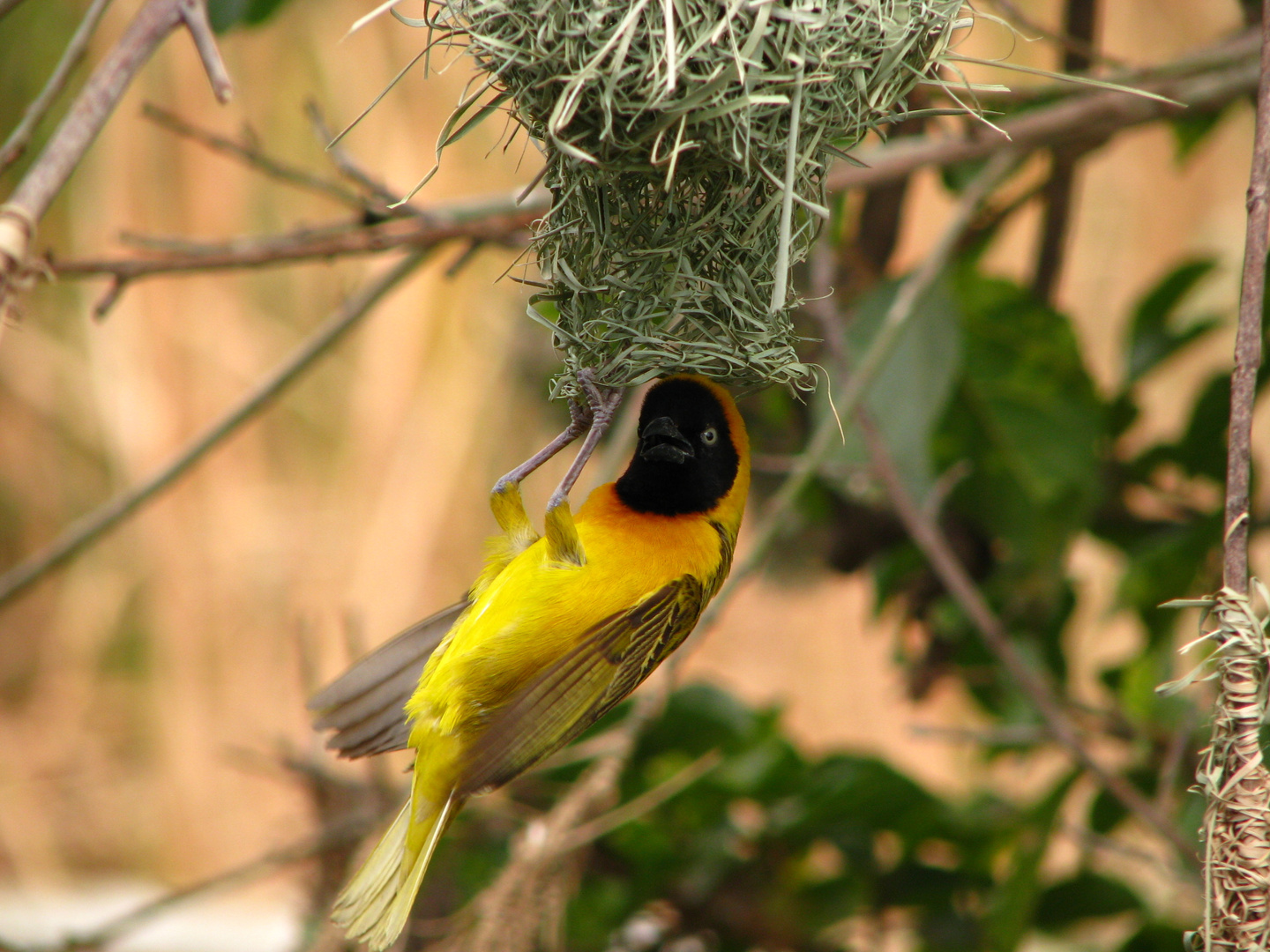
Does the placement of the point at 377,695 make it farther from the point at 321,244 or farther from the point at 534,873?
the point at 321,244

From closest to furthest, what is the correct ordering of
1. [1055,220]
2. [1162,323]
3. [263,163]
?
[263,163], [1162,323], [1055,220]

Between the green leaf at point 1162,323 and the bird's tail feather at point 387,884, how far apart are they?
2.26 m

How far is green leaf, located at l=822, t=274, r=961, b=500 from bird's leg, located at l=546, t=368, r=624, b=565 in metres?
0.88

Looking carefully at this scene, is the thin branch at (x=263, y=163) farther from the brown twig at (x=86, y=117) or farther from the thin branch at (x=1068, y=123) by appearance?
the thin branch at (x=1068, y=123)

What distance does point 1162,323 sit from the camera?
328 cm

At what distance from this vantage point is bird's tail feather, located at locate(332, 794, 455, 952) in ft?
6.41

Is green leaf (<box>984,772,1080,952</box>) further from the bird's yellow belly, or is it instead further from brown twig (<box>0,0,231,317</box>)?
brown twig (<box>0,0,231,317</box>)

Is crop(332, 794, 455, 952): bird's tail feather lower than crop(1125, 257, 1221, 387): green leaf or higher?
lower

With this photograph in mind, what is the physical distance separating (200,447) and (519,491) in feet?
2.68

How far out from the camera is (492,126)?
7023mm

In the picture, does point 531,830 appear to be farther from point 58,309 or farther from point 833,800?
point 58,309

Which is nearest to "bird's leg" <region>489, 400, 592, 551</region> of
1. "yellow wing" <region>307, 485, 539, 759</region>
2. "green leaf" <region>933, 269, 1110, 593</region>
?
"yellow wing" <region>307, 485, 539, 759</region>

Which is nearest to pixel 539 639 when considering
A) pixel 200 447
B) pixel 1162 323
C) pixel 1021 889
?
pixel 200 447

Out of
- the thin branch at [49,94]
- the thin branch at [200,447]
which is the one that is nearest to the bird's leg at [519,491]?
the thin branch at [200,447]
